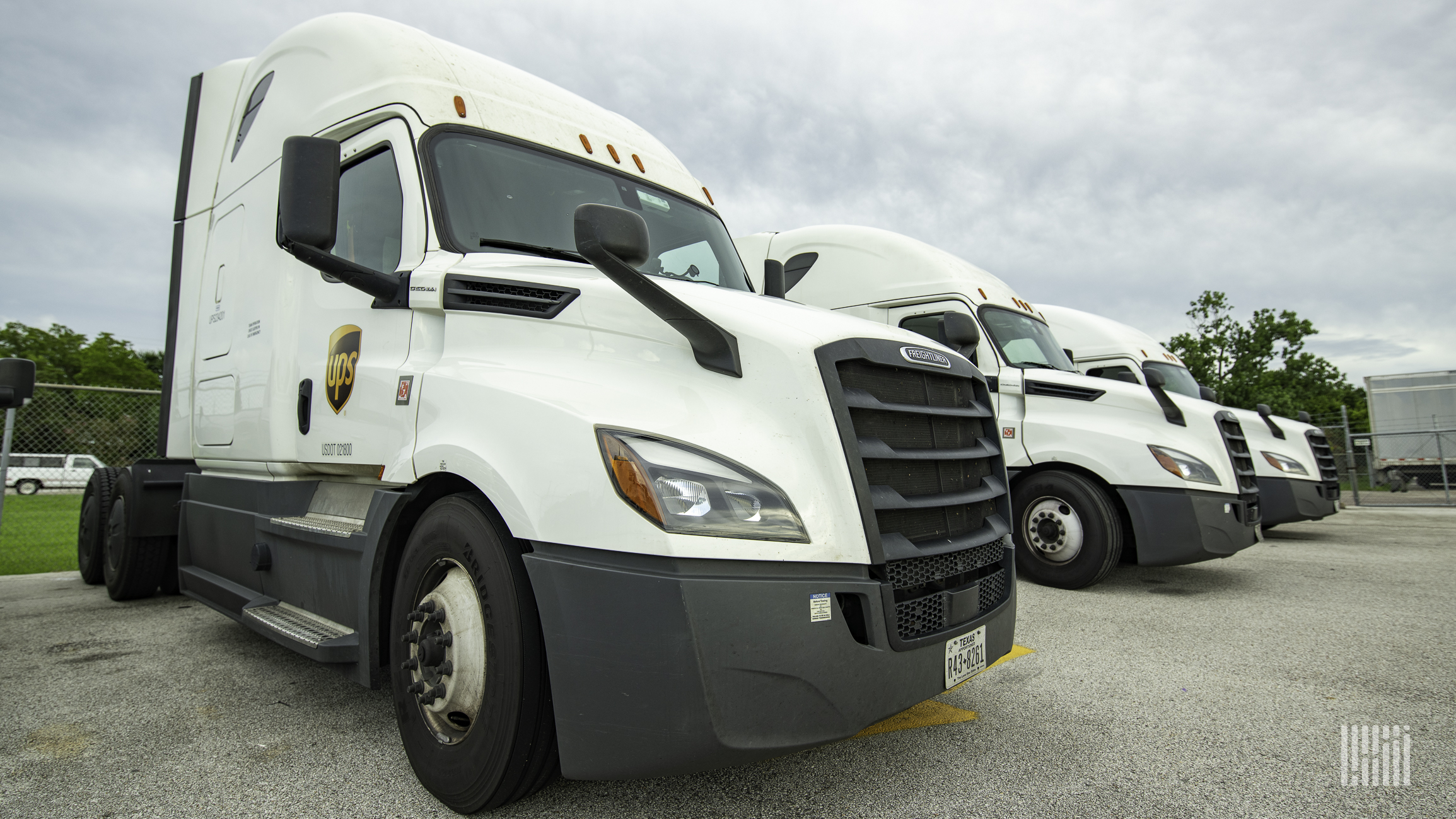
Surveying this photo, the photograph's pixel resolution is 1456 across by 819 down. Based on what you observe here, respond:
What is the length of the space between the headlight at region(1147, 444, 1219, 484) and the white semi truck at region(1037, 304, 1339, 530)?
7.96ft

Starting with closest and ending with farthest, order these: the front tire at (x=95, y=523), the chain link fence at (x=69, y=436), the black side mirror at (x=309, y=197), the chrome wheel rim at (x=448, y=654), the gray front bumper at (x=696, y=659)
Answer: the gray front bumper at (x=696, y=659)
the chrome wheel rim at (x=448, y=654)
the black side mirror at (x=309, y=197)
the front tire at (x=95, y=523)
the chain link fence at (x=69, y=436)

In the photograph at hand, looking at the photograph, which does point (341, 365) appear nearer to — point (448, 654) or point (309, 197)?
point (309, 197)

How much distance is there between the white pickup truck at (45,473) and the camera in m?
17.9

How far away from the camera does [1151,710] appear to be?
337 centimetres

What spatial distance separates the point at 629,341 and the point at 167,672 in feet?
11.2

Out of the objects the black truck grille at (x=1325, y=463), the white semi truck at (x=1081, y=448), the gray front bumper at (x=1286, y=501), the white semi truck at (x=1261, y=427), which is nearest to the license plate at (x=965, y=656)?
the white semi truck at (x=1081, y=448)

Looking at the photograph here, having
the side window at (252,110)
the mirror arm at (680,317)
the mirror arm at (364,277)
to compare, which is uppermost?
the side window at (252,110)

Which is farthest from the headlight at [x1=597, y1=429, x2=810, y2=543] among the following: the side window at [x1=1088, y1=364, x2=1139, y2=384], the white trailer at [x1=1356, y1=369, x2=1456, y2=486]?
the white trailer at [x1=1356, y1=369, x2=1456, y2=486]

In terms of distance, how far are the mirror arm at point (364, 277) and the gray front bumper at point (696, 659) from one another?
144 cm

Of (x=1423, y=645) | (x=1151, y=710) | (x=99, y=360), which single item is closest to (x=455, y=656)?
(x=1151, y=710)

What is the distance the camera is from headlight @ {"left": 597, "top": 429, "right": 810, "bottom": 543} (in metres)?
2.07

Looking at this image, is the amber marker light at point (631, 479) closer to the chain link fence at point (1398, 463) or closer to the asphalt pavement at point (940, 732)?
the asphalt pavement at point (940, 732)

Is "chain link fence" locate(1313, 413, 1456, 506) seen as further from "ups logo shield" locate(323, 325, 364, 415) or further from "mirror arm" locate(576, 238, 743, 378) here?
"ups logo shield" locate(323, 325, 364, 415)

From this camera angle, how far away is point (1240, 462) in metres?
6.60
